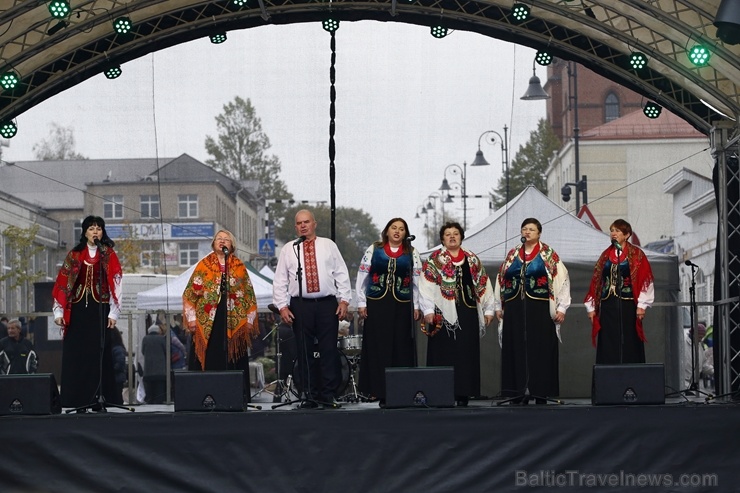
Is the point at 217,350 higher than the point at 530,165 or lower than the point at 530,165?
lower

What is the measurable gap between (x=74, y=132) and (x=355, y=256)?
125 inches

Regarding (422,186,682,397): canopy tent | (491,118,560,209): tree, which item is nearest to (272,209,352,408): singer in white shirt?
(422,186,682,397): canopy tent

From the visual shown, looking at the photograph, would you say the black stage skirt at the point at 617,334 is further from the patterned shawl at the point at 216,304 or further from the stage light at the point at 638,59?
the patterned shawl at the point at 216,304

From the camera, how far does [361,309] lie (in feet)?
28.3

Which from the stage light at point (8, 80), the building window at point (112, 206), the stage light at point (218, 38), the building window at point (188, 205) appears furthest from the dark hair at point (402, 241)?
the building window at point (188, 205)

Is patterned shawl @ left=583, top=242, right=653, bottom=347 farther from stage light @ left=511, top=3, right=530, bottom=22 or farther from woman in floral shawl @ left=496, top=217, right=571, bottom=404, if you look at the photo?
stage light @ left=511, top=3, right=530, bottom=22

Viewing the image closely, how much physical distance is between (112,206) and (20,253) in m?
5.05

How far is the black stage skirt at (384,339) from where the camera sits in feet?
28.7

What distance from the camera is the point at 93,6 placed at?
9797mm

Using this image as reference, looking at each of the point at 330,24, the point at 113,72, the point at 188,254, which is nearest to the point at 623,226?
the point at 330,24

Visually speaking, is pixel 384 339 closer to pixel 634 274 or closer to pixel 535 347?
pixel 535 347

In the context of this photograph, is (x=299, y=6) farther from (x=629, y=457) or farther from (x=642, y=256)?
(x=629, y=457)

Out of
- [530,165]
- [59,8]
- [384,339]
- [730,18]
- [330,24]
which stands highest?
[330,24]

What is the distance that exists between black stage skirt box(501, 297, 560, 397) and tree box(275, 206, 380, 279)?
254 cm
